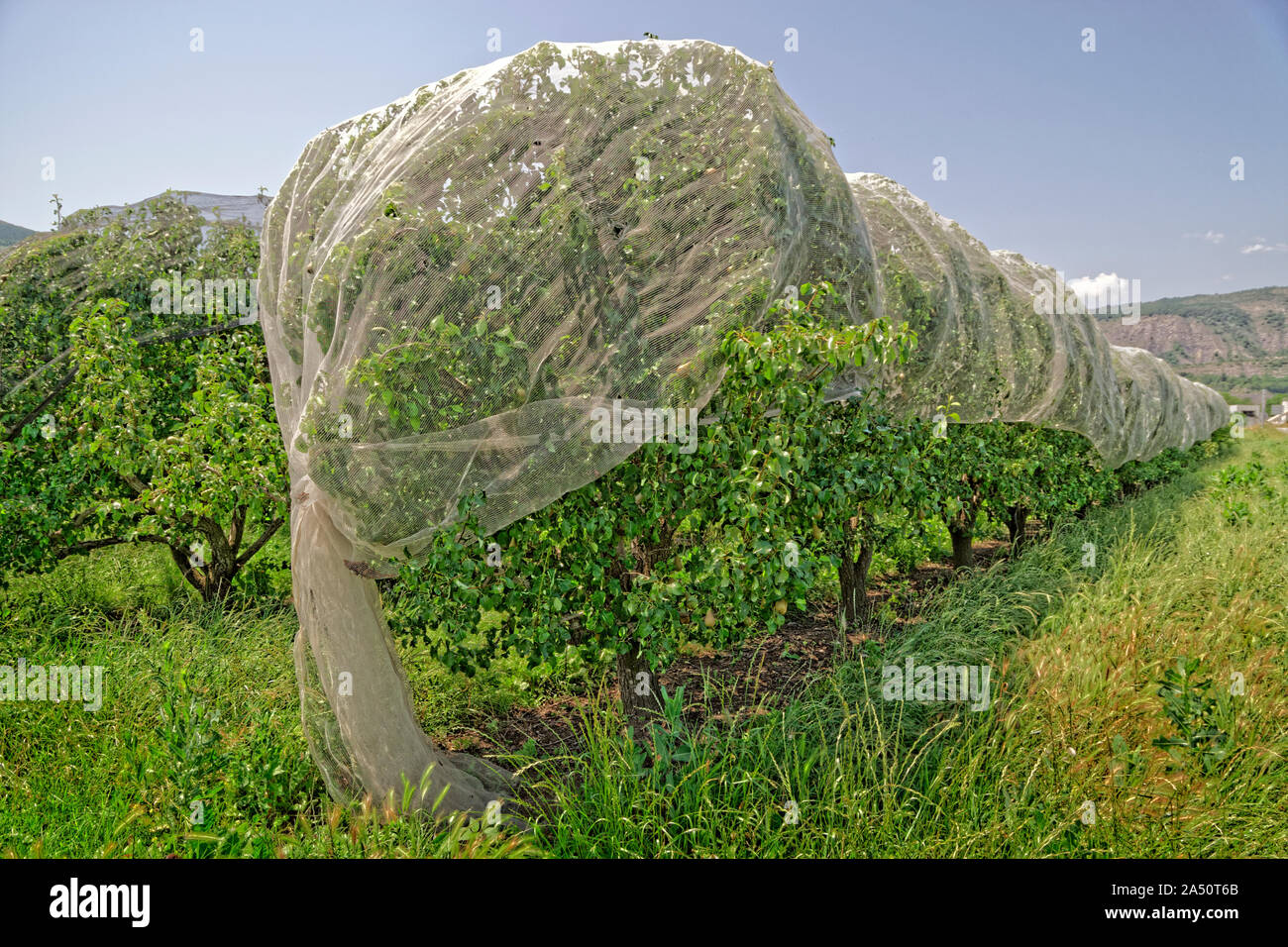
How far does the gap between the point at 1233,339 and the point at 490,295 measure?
56.1 m

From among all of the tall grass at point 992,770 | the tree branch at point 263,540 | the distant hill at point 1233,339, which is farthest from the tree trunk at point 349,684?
the distant hill at point 1233,339

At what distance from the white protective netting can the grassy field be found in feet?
1.72

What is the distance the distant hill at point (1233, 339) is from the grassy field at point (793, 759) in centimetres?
4218

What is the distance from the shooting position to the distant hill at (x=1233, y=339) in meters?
40.5

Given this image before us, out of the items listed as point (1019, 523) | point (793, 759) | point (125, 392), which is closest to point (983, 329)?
point (1019, 523)

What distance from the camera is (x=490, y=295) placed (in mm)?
2533

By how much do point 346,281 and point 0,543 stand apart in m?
3.91

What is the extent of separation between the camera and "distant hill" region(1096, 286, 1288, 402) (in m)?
40.5

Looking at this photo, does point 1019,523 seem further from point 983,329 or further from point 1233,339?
point 1233,339

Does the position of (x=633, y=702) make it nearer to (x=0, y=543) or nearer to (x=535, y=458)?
(x=535, y=458)

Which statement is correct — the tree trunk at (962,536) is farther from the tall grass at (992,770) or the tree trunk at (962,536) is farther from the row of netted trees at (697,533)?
the row of netted trees at (697,533)

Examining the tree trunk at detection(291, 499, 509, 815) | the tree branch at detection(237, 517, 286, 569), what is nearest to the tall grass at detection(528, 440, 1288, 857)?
the tree trunk at detection(291, 499, 509, 815)

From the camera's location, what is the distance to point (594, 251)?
2.70 metres
